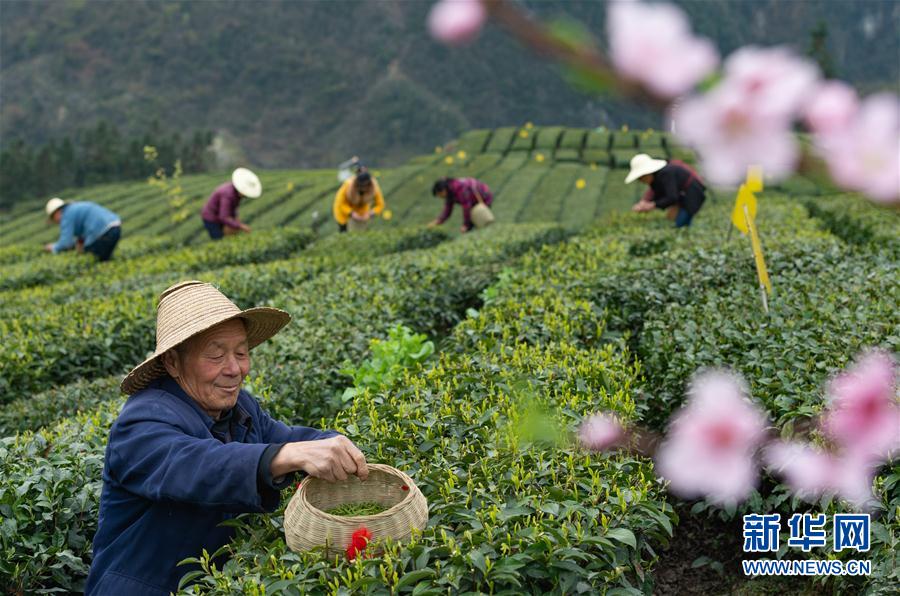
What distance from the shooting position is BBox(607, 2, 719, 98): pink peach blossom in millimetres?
541

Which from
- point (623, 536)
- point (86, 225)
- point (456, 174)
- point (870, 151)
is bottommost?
point (623, 536)

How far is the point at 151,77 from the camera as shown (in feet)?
225

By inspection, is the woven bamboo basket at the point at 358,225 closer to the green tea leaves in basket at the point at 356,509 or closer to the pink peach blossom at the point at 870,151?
the green tea leaves in basket at the point at 356,509

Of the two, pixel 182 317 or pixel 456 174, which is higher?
pixel 456 174

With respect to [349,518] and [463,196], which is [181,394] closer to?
[349,518]

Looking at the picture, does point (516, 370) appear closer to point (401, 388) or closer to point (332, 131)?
point (401, 388)

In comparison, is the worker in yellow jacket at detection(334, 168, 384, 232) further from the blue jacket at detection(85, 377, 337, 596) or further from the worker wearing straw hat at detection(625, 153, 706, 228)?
the blue jacket at detection(85, 377, 337, 596)

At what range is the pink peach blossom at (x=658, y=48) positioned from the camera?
0.54 meters

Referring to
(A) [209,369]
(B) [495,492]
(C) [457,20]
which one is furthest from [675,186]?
(C) [457,20]

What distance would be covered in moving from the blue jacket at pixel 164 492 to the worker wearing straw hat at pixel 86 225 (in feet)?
30.2

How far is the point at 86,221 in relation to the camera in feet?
36.8

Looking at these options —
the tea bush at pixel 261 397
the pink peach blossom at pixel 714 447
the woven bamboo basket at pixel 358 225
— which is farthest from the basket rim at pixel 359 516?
the woven bamboo basket at pixel 358 225

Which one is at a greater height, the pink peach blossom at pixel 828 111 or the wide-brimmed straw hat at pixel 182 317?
the pink peach blossom at pixel 828 111

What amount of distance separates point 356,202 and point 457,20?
12.6 metres
